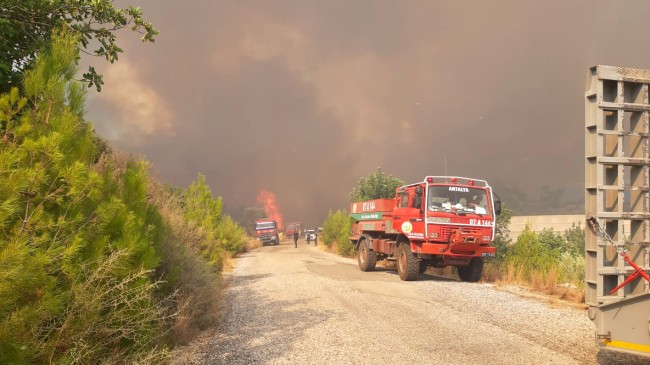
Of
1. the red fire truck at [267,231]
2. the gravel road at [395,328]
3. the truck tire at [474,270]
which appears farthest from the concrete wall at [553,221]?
the gravel road at [395,328]

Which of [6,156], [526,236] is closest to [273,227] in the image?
[526,236]

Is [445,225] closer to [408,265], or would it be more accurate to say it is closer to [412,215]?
[412,215]

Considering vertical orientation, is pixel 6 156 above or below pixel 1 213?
above

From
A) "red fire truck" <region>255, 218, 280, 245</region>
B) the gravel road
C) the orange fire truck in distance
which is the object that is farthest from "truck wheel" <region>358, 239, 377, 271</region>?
"red fire truck" <region>255, 218, 280, 245</region>

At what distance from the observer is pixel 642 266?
202 inches

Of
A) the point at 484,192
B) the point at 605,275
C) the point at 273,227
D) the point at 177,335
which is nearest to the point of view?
the point at 605,275

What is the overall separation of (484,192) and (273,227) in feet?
122

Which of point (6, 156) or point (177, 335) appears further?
point (177, 335)

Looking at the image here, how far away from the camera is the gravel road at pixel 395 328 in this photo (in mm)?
5809

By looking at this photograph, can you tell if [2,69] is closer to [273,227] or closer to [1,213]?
[1,213]

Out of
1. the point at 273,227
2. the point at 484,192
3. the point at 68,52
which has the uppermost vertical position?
the point at 68,52

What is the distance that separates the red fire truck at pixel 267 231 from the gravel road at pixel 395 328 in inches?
1420

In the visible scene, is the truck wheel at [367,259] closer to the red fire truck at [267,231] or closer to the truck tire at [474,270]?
the truck tire at [474,270]

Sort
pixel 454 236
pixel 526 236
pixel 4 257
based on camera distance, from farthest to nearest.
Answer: pixel 526 236 < pixel 454 236 < pixel 4 257
